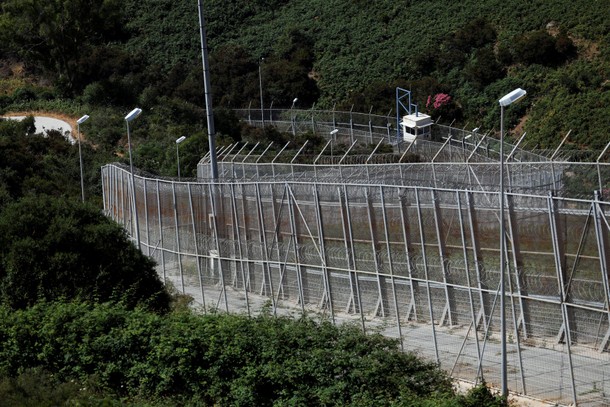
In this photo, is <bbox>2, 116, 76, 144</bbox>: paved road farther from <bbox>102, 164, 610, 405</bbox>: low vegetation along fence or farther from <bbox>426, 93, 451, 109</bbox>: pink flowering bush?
<bbox>102, 164, 610, 405</bbox>: low vegetation along fence

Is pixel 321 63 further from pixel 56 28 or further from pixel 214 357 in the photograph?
pixel 214 357

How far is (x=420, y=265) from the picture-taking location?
82.3 ft

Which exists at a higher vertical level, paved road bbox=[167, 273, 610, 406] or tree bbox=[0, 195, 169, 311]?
tree bbox=[0, 195, 169, 311]

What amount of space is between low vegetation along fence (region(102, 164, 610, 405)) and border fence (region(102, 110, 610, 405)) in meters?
0.03

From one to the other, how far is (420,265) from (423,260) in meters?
0.17

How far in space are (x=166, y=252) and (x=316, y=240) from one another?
23.6ft

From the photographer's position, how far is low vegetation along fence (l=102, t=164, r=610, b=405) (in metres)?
21.1

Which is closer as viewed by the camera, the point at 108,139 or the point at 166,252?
the point at 166,252

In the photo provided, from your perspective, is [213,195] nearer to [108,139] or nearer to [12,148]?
[12,148]

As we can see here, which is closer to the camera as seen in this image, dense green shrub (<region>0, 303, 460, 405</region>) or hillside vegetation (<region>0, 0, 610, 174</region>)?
dense green shrub (<region>0, 303, 460, 405</region>)

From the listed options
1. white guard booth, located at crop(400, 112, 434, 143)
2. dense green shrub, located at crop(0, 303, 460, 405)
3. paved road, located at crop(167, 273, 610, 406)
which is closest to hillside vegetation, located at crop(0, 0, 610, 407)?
dense green shrub, located at crop(0, 303, 460, 405)

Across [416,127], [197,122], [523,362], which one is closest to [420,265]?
[523,362]

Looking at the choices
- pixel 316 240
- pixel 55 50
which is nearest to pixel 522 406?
pixel 316 240

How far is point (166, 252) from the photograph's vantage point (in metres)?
33.9
